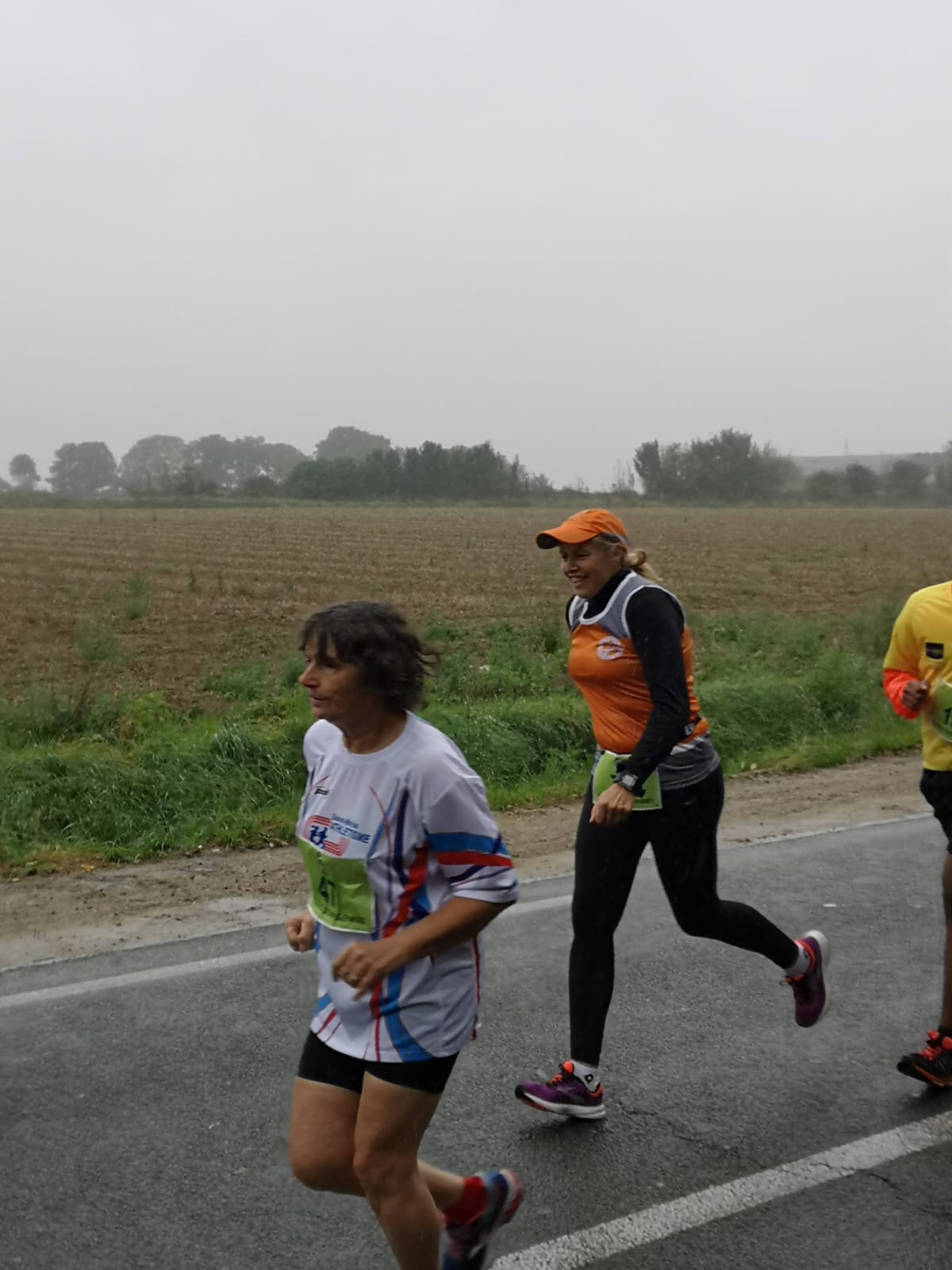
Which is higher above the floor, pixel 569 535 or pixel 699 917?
pixel 569 535

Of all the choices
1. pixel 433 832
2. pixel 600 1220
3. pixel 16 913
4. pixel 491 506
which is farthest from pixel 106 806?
pixel 491 506

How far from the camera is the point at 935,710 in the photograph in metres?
4.12

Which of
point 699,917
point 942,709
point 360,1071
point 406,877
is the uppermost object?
point 942,709

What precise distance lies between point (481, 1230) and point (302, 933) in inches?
29.3

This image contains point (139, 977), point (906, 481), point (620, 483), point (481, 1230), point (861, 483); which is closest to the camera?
point (481, 1230)

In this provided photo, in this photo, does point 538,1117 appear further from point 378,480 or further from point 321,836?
point 378,480

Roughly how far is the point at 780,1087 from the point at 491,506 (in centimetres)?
7107

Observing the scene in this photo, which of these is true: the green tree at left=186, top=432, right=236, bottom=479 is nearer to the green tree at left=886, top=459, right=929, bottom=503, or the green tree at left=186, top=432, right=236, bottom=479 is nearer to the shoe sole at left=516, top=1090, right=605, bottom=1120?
the green tree at left=886, top=459, right=929, bottom=503

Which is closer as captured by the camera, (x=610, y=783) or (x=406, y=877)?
(x=406, y=877)

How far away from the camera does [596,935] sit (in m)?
4.02

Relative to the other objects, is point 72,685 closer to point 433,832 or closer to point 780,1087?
point 780,1087

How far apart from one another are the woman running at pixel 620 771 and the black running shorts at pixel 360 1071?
4.26ft

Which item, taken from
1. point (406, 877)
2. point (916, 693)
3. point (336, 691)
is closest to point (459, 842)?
point (406, 877)

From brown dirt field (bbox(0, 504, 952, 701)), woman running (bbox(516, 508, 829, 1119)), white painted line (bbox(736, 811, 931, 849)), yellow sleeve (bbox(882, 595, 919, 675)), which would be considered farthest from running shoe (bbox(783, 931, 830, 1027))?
brown dirt field (bbox(0, 504, 952, 701))
